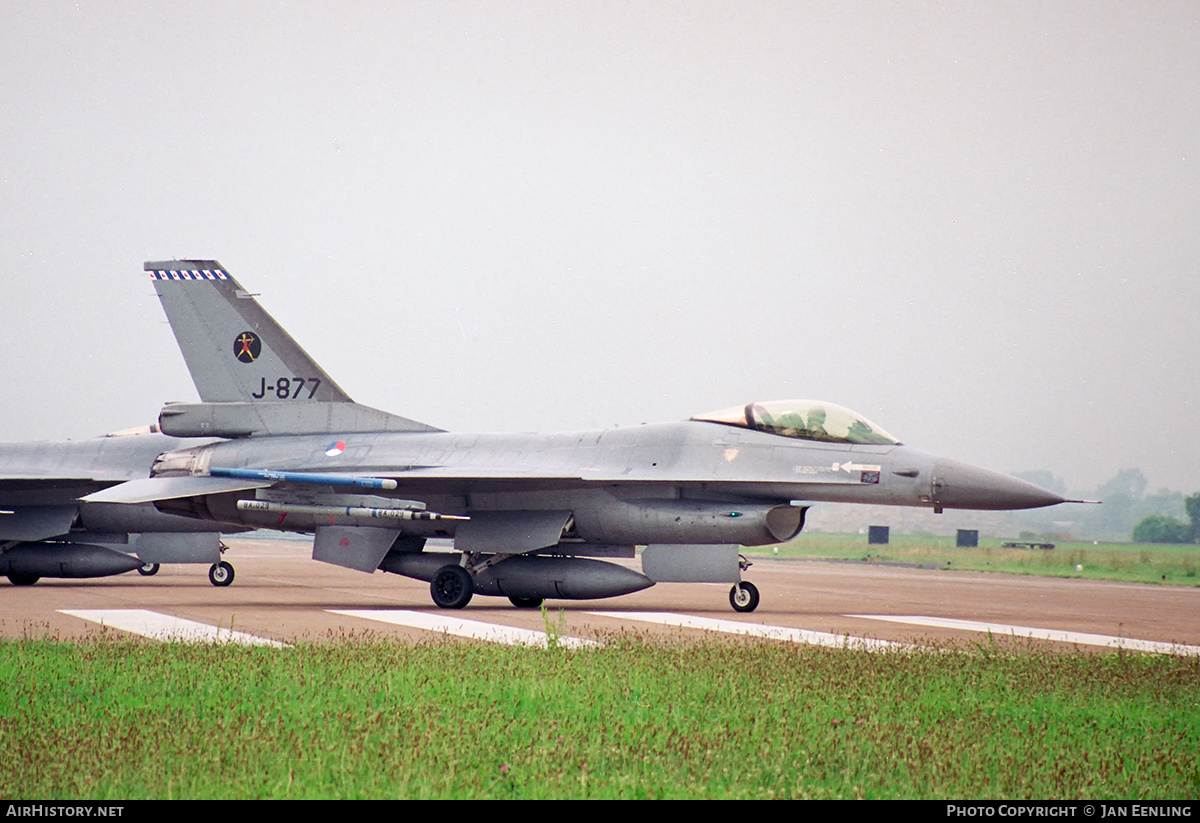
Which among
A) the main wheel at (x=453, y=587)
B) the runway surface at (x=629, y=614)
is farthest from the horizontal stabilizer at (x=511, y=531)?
the runway surface at (x=629, y=614)

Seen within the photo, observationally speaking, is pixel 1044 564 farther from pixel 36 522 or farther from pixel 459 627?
pixel 459 627

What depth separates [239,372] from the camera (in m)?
17.1

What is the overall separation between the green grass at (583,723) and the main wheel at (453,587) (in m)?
5.97

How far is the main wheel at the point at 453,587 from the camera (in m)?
14.8

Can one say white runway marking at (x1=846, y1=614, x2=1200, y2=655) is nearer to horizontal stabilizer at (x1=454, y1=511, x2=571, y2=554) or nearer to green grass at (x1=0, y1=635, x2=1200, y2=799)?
green grass at (x1=0, y1=635, x2=1200, y2=799)

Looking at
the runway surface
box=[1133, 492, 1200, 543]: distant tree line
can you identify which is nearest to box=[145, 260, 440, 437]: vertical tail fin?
the runway surface

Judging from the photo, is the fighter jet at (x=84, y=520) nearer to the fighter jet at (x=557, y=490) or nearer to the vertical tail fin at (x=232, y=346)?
the fighter jet at (x=557, y=490)

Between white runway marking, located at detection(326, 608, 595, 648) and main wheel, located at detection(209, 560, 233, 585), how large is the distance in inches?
260

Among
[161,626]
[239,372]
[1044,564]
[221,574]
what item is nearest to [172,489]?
[239,372]

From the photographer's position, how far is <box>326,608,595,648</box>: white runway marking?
33.3ft

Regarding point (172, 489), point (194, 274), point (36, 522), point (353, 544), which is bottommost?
point (36, 522)

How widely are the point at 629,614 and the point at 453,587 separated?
2.36 meters

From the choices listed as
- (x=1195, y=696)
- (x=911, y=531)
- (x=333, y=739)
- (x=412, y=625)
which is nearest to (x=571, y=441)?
(x=412, y=625)

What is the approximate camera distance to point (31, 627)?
10664 millimetres
